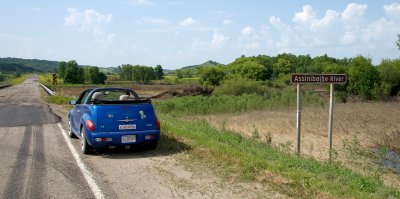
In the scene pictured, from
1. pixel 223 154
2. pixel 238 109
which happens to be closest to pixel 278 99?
pixel 238 109

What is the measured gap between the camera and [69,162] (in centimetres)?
902

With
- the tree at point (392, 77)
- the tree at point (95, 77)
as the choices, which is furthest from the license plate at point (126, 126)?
the tree at point (95, 77)

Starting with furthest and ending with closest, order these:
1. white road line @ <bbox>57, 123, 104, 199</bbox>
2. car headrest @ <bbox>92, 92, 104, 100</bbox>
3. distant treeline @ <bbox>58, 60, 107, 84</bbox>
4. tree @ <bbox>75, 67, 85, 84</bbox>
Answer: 1. tree @ <bbox>75, 67, 85, 84</bbox>
2. distant treeline @ <bbox>58, 60, 107, 84</bbox>
3. car headrest @ <bbox>92, 92, 104, 100</bbox>
4. white road line @ <bbox>57, 123, 104, 199</bbox>

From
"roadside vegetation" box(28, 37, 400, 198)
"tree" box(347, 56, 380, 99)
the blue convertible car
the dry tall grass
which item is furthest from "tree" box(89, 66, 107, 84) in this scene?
the blue convertible car

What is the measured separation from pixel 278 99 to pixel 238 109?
22.2 ft

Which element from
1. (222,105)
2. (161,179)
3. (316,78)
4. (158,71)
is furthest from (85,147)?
(158,71)

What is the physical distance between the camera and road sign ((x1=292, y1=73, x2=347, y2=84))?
10508 millimetres

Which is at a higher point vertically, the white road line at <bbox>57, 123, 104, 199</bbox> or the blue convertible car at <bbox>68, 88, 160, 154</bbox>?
Result: the blue convertible car at <bbox>68, 88, 160, 154</bbox>

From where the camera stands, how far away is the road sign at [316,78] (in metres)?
10.5

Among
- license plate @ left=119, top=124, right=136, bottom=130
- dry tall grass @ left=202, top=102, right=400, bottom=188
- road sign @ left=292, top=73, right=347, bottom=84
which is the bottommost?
dry tall grass @ left=202, top=102, right=400, bottom=188

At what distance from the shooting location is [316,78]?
35.4ft

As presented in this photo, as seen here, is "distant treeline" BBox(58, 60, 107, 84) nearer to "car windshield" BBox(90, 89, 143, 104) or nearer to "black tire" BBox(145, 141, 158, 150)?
"car windshield" BBox(90, 89, 143, 104)

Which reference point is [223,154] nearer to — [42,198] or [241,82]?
[42,198]

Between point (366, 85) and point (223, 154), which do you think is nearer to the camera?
point (223, 154)
